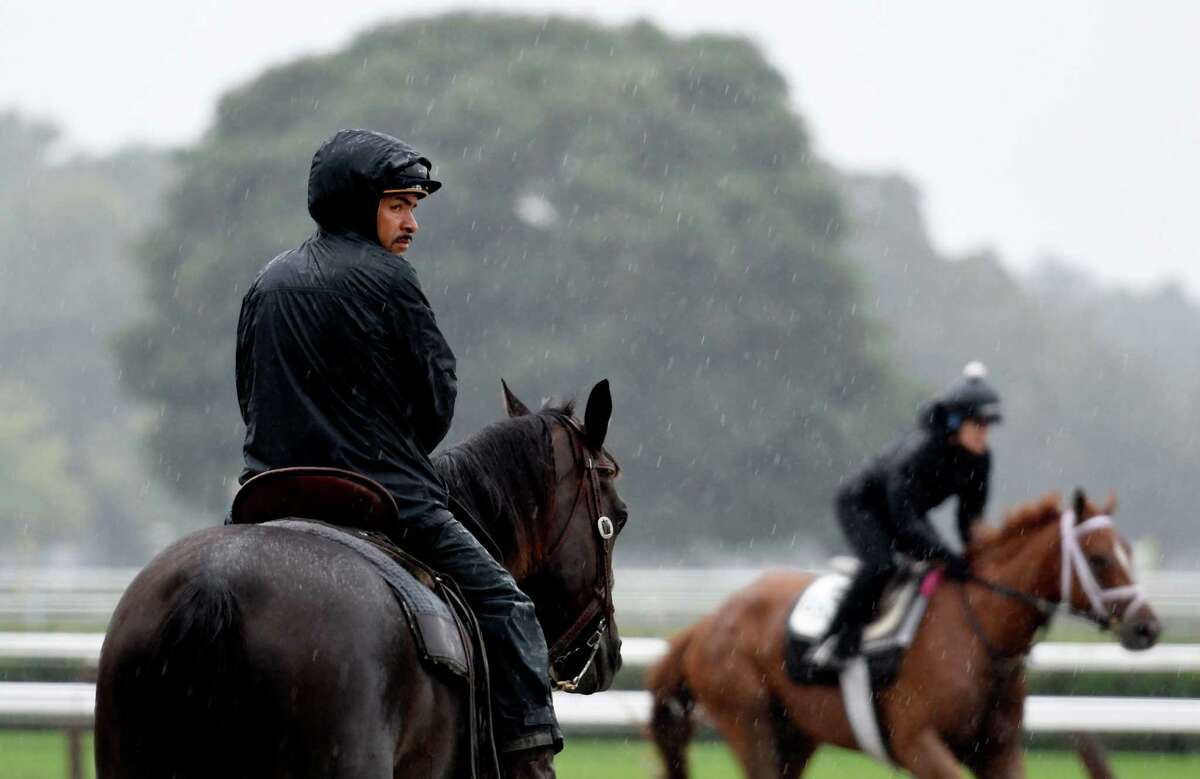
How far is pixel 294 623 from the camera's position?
3.61m

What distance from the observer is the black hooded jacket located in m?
4.14

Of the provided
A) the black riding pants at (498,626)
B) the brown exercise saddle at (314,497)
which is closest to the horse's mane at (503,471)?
the black riding pants at (498,626)

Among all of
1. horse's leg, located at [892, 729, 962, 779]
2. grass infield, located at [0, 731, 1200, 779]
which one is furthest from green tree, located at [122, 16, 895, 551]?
horse's leg, located at [892, 729, 962, 779]

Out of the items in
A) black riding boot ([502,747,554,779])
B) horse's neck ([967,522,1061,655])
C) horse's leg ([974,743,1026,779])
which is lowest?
horse's leg ([974,743,1026,779])

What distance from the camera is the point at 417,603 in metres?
3.91

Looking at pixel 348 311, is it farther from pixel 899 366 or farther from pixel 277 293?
pixel 899 366

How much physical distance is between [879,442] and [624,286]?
5.88m

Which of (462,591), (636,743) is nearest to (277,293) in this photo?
(462,591)

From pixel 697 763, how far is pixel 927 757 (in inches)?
196

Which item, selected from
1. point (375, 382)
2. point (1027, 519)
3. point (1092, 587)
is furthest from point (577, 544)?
point (1027, 519)

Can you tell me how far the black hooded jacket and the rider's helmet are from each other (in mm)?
4436

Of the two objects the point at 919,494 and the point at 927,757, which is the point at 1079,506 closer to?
the point at 919,494

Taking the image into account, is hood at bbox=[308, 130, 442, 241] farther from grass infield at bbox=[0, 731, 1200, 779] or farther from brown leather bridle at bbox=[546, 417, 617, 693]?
grass infield at bbox=[0, 731, 1200, 779]

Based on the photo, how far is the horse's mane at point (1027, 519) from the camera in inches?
336
